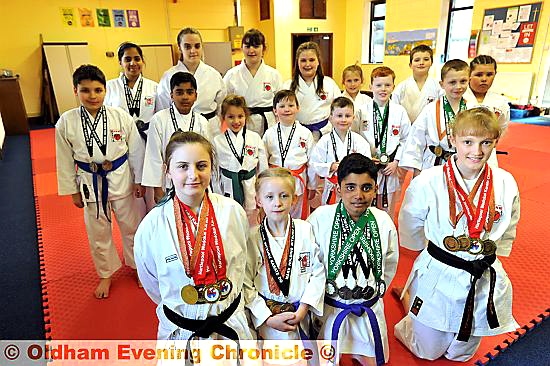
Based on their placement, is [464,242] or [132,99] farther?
[132,99]

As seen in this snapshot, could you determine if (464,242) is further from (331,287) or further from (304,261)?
(304,261)

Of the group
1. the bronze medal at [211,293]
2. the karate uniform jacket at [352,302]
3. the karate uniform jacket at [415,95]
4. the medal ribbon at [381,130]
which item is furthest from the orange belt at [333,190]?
the bronze medal at [211,293]

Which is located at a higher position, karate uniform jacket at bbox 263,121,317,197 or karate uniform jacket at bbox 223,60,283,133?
karate uniform jacket at bbox 223,60,283,133

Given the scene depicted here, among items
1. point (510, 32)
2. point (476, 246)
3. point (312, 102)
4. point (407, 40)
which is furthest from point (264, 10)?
point (476, 246)

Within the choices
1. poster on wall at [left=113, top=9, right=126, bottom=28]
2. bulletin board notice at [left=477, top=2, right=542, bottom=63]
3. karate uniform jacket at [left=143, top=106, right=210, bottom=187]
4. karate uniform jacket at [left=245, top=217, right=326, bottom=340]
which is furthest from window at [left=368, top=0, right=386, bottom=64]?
karate uniform jacket at [left=245, top=217, right=326, bottom=340]

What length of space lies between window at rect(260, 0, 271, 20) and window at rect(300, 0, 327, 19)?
1097 mm

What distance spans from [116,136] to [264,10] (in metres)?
11.0

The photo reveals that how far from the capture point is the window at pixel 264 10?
1190 cm

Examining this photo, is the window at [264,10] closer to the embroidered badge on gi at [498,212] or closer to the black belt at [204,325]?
the embroidered badge on gi at [498,212]

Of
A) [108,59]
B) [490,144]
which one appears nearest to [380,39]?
[108,59]

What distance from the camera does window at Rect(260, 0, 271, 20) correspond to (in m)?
11.9

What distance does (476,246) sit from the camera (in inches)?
73.0

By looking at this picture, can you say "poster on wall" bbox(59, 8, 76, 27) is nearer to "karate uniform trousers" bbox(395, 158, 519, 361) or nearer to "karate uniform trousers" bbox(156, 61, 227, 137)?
"karate uniform trousers" bbox(156, 61, 227, 137)

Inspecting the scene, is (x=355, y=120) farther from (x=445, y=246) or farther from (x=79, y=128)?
(x=79, y=128)
